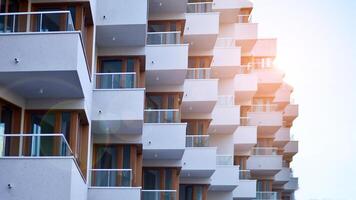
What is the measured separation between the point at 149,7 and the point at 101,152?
8863 mm

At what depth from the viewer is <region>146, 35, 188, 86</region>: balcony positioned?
34.7 m

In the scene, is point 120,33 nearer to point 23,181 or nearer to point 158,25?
point 158,25

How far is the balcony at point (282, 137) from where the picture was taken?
65062 millimetres

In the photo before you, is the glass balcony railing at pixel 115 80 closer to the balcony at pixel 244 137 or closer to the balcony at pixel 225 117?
the balcony at pixel 225 117

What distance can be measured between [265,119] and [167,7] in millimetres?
23495

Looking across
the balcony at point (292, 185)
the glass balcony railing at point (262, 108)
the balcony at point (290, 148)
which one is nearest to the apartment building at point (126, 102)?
the glass balcony railing at point (262, 108)

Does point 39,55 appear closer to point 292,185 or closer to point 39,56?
point 39,56

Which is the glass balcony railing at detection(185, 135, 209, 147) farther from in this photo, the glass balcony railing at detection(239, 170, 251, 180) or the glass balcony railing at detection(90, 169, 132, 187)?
the glass balcony railing at detection(90, 169, 132, 187)

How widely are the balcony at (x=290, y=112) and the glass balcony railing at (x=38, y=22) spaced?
48.5 metres

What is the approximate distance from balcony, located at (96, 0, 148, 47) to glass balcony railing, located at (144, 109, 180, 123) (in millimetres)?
5620

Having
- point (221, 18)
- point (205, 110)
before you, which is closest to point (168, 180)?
point (205, 110)

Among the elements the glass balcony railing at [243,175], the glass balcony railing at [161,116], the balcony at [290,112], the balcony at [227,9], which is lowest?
the glass balcony railing at [243,175]

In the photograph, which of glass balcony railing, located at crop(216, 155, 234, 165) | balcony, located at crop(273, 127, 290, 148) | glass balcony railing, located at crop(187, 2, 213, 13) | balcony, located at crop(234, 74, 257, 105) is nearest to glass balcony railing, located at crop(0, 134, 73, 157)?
glass balcony railing, located at crop(187, 2, 213, 13)

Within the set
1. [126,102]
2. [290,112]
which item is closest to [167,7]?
[126,102]
